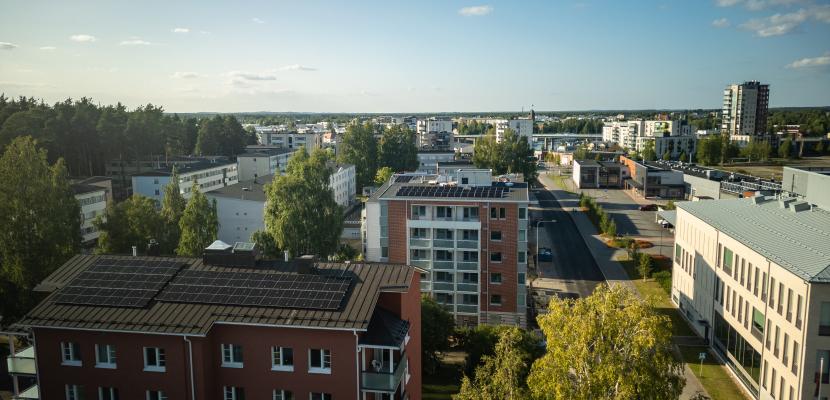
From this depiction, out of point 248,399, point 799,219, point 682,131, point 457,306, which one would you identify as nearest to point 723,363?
point 799,219

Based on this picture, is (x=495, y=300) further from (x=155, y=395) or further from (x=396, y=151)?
(x=396, y=151)

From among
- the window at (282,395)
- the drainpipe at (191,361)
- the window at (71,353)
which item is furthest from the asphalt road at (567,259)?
the window at (71,353)

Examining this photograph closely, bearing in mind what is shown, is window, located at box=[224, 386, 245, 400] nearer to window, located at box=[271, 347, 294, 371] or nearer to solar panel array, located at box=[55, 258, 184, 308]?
window, located at box=[271, 347, 294, 371]

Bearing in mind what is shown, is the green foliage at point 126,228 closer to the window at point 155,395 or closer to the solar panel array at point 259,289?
the solar panel array at point 259,289

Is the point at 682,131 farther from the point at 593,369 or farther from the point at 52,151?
the point at 593,369

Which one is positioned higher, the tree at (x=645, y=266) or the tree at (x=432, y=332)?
the tree at (x=432, y=332)

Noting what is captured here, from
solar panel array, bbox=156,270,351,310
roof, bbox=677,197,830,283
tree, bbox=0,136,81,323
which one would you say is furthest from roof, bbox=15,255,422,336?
roof, bbox=677,197,830,283
